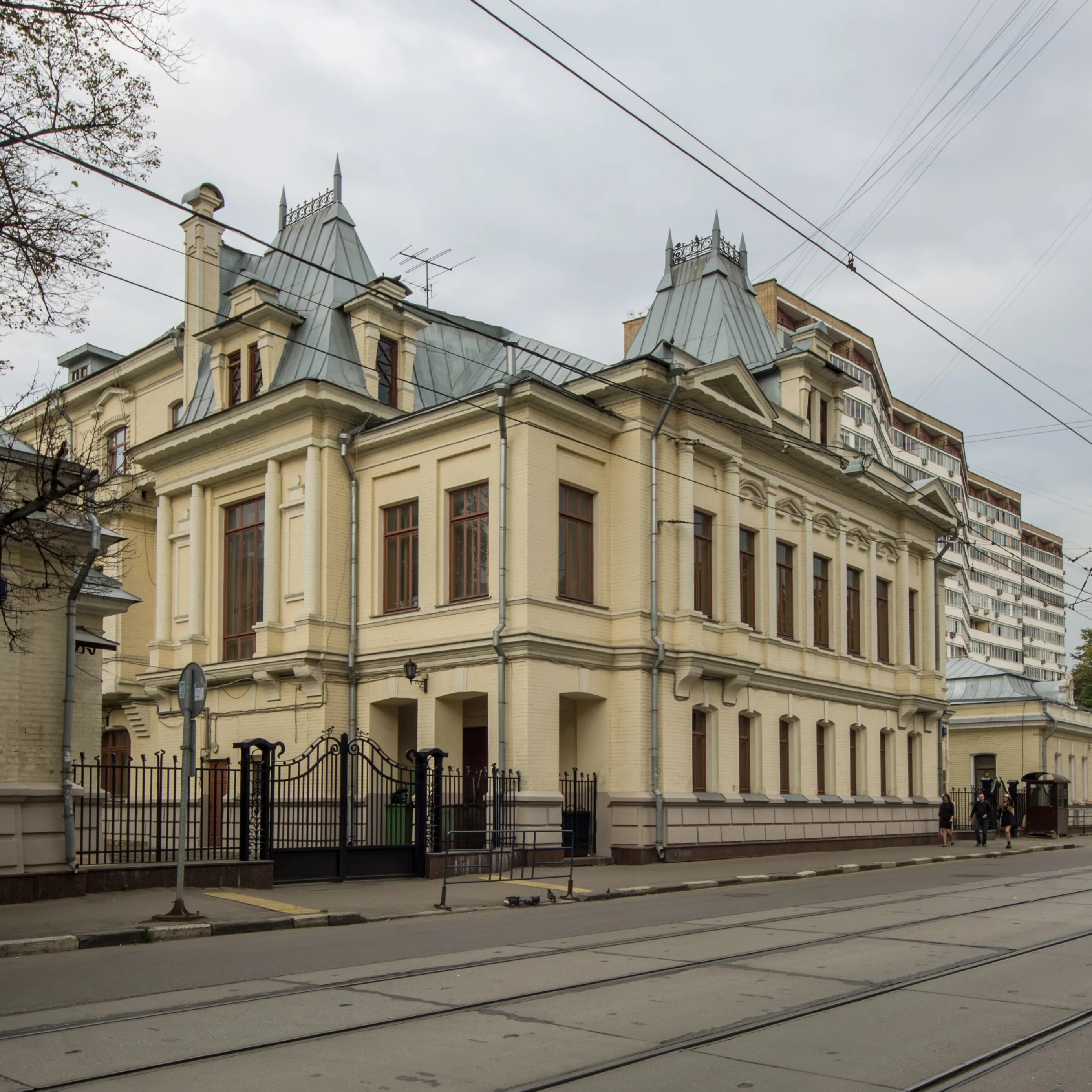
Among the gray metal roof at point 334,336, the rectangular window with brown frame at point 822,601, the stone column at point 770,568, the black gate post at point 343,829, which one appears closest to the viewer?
the black gate post at point 343,829

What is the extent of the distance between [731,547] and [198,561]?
42.0 feet

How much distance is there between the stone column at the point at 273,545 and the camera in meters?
28.4

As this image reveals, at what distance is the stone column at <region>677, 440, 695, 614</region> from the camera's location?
26.7 meters

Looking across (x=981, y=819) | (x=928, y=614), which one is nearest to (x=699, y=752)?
(x=981, y=819)

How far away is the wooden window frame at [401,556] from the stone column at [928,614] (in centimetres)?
1788

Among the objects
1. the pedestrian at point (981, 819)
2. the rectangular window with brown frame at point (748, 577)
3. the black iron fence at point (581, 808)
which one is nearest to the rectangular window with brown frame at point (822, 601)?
the rectangular window with brown frame at point (748, 577)

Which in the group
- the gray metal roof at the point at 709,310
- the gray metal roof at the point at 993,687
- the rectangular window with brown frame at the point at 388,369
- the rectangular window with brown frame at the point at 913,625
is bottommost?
the gray metal roof at the point at 993,687

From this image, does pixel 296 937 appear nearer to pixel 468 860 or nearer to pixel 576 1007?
pixel 576 1007

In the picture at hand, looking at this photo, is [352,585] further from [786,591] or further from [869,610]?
[869,610]

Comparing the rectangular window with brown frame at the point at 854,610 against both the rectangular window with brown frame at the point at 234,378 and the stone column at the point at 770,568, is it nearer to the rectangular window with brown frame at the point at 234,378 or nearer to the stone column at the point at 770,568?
the stone column at the point at 770,568

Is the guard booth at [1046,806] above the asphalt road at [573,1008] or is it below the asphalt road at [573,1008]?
below

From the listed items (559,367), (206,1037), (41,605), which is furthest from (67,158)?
(559,367)

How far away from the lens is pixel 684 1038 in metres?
8.04

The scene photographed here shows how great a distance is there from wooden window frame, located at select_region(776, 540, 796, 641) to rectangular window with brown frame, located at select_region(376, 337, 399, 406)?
10203 mm
